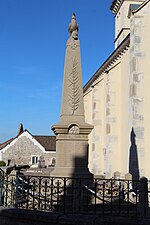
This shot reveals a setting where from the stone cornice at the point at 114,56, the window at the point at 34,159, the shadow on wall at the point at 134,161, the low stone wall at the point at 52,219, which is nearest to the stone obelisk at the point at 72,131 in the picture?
the low stone wall at the point at 52,219

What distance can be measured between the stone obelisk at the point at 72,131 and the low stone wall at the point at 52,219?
2.48m

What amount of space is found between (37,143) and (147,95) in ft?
118

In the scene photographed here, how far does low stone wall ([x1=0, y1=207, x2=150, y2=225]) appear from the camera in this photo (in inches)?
234

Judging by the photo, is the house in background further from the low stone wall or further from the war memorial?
the low stone wall

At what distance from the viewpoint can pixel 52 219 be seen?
625cm

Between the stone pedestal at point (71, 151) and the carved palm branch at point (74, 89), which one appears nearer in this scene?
Result: the stone pedestal at point (71, 151)

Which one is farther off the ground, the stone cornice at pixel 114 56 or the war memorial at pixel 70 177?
the stone cornice at pixel 114 56

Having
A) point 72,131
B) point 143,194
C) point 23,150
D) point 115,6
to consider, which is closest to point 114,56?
point 115,6

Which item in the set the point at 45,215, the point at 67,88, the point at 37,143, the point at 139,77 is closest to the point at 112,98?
the point at 139,77

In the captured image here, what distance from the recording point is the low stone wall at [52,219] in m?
5.95

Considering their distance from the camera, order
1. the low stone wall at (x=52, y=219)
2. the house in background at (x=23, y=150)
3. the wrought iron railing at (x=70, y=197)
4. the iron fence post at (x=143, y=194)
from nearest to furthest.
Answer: the low stone wall at (x=52, y=219)
the iron fence post at (x=143, y=194)
the wrought iron railing at (x=70, y=197)
the house in background at (x=23, y=150)

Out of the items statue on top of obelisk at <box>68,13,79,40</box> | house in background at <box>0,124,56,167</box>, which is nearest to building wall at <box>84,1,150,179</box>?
statue on top of obelisk at <box>68,13,79,40</box>

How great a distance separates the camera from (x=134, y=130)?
14375mm

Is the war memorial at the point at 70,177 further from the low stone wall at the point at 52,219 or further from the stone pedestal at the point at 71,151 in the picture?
the low stone wall at the point at 52,219
